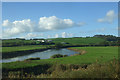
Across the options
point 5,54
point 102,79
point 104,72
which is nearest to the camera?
point 102,79

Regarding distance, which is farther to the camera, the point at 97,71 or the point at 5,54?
the point at 5,54

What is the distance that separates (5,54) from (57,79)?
131 feet

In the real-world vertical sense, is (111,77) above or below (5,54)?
above

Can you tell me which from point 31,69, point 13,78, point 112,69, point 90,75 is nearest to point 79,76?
point 90,75

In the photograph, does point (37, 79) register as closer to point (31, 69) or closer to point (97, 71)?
point (97, 71)

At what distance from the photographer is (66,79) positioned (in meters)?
5.00

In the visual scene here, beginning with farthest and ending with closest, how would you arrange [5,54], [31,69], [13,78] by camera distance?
[5,54], [31,69], [13,78]

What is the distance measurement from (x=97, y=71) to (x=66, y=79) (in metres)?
1.34

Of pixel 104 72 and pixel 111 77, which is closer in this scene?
pixel 111 77

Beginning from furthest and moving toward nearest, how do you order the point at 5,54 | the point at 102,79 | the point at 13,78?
the point at 5,54 < the point at 13,78 < the point at 102,79

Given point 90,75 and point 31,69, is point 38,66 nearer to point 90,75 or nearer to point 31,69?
point 31,69

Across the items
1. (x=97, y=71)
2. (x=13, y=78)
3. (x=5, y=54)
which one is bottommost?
(x=5, y=54)

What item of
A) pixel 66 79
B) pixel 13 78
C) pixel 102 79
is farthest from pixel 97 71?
pixel 13 78

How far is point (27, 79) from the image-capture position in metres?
5.51
